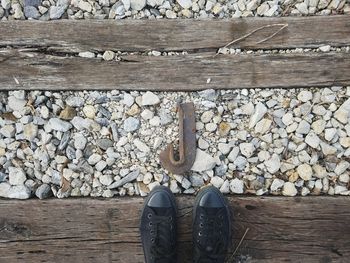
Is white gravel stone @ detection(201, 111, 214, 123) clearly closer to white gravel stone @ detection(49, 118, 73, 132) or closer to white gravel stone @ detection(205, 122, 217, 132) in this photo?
white gravel stone @ detection(205, 122, 217, 132)

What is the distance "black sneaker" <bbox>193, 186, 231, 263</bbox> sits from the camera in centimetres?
175

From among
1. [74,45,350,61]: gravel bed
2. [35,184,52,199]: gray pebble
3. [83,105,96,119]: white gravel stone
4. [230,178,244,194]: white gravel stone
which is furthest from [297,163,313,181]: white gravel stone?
[35,184,52,199]: gray pebble

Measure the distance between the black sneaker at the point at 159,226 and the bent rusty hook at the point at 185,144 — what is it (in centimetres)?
9

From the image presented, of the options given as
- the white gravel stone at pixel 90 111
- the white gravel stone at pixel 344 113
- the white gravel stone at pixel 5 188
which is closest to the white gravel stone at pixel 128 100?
the white gravel stone at pixel 90 111

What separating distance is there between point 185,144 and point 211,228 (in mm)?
334

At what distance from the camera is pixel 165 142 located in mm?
1809

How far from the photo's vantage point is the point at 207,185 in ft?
5.89

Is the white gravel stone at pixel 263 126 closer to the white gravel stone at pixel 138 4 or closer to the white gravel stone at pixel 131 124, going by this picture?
the white gravel stone at pixel 131 124

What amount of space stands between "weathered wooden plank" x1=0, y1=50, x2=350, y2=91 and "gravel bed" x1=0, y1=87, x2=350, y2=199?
1.3 inches

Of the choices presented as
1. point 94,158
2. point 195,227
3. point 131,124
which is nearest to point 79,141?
point 94,158

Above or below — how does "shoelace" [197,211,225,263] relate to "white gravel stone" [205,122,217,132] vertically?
below

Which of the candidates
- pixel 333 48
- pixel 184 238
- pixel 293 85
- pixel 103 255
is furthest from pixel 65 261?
pixel 333 48

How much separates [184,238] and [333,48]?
93 centimetres

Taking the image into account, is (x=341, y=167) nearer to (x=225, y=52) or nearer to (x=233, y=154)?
(x=233, y=154)
